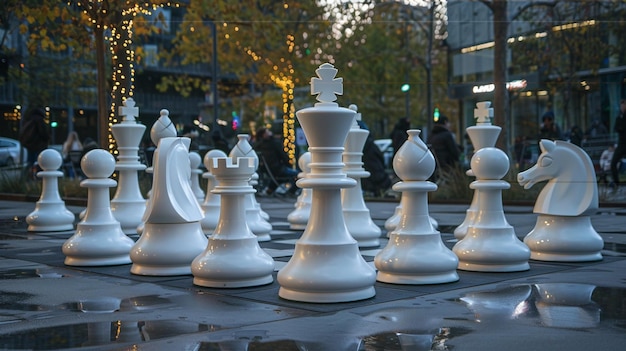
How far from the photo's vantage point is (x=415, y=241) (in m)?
5.38

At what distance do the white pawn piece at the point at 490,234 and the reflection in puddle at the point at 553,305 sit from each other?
0.58 meters

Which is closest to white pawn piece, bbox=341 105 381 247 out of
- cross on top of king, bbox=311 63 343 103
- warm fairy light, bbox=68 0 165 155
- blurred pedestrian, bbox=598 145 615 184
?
cross on top of king, bbox=311 63 343 103

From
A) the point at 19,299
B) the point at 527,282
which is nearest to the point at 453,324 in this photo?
the point at 527,282

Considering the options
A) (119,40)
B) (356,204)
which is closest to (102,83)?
(119,40)

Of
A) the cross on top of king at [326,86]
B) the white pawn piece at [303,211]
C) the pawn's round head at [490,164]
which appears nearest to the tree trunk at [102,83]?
the white pawn piece at [303,211]

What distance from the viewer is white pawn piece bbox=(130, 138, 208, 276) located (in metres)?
5.76

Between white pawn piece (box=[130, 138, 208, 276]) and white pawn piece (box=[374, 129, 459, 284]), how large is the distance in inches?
52.5

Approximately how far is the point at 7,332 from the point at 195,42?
20387 mm

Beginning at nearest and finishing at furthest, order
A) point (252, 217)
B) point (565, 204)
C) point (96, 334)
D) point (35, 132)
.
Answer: point (96, 334), point (565, 204), point (252, 217), point (35, 132)

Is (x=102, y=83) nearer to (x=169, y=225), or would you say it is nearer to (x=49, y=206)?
(x=49, y=206)

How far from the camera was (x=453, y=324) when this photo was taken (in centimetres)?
403

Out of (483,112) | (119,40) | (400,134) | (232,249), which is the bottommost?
(232,249)

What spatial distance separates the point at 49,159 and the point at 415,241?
4.85m

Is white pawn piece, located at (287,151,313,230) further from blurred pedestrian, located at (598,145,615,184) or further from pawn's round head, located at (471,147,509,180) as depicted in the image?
blurred pedestrian, located at (598,145,615,184)
